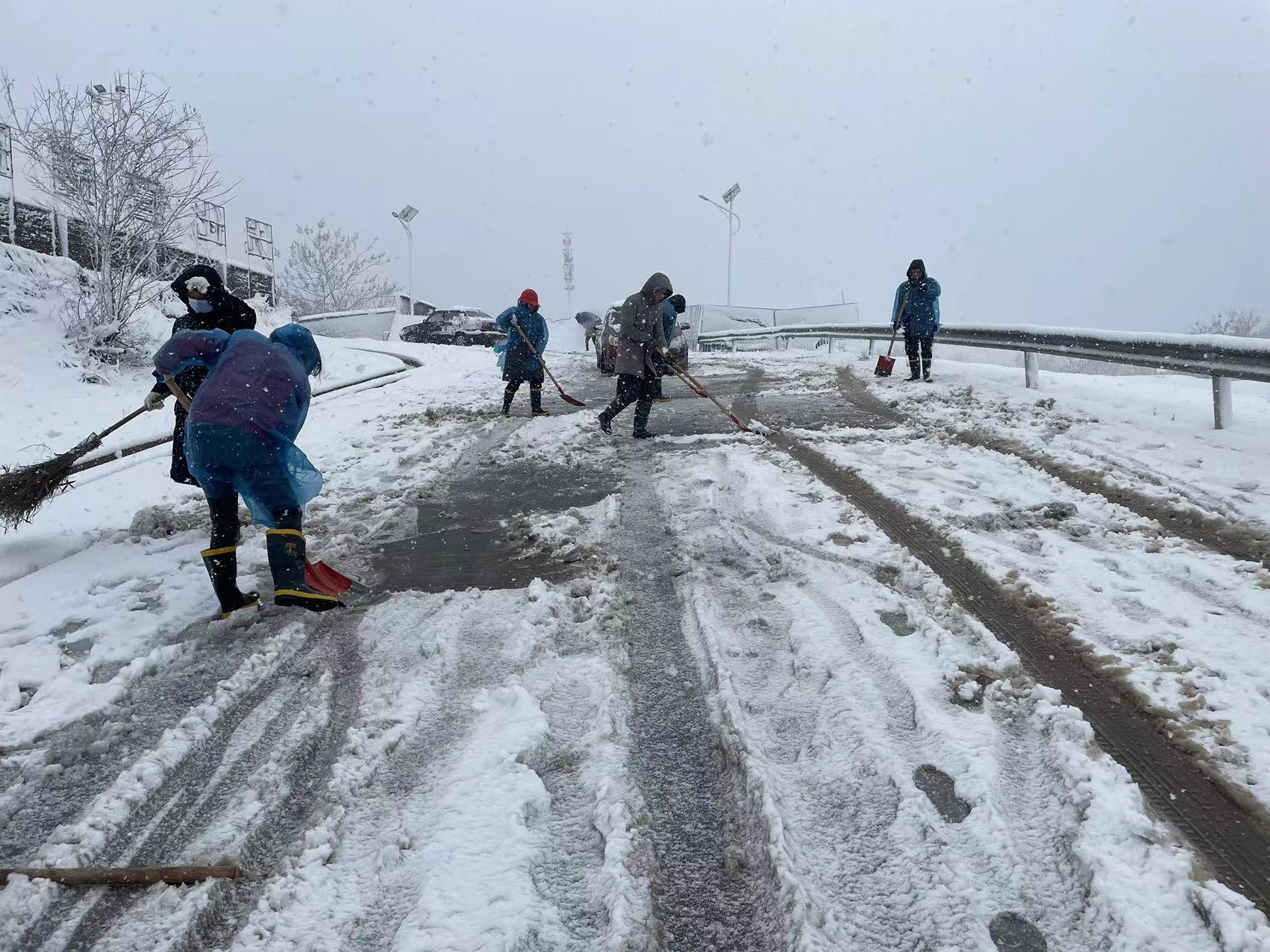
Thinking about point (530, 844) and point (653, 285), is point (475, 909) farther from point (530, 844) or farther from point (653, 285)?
point (653, 285)

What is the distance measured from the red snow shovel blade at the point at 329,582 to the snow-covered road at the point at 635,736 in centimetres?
14

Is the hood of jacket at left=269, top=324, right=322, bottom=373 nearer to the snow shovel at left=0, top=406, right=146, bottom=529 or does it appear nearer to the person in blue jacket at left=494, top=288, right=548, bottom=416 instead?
the snow shovel at left=0, top=406, right=146, bottom=529

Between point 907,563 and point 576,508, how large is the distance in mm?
2334

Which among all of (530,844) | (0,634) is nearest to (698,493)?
(530,844)

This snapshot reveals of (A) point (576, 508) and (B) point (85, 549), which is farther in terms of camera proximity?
(A) point (576, 508)

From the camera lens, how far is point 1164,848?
1916 mm

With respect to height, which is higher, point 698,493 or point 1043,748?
point 698,493

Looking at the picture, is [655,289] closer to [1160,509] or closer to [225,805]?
[1160,509]

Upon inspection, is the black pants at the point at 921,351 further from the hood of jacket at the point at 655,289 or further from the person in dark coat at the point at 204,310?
the person in dark coat at the point at 204,310

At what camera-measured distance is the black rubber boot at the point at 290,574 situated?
3.49m

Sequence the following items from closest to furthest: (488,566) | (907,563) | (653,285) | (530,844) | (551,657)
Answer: (530,844), (551,657), (907,563), (488,566), (653,285)

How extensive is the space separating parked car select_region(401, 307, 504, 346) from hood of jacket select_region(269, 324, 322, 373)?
21.5 metres

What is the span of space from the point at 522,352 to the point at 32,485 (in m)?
5.71

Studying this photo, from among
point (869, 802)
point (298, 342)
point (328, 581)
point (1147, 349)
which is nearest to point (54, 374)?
point (298, 342)
